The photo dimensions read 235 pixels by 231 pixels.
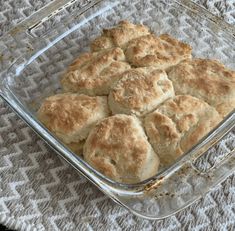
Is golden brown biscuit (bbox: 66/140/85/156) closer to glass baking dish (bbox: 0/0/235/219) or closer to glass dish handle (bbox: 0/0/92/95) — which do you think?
glass baking dish (bbox: 0/0/235/219)

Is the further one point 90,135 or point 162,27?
point 162,27

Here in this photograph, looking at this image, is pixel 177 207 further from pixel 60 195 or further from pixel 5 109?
pixel 5 109

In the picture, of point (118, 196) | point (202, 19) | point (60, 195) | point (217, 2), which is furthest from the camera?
point (217, 2)

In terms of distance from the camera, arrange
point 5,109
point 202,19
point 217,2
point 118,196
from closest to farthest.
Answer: point 118,196 < point 5,109 < point 202,19 < point 217,2

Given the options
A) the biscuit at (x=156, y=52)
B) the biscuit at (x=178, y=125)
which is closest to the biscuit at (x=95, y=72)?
the biscuit at (x=156, y=52)

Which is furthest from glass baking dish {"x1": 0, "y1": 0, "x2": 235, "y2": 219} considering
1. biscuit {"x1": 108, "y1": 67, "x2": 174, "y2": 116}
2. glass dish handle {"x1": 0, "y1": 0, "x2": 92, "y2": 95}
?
biscuit {"x1": 108, "y1": 67, "x2": 174, "y2": 116}

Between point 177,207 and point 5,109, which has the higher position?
point 5,109

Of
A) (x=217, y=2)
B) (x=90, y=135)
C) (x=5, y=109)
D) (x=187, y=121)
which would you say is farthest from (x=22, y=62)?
(x=217, y=2)
